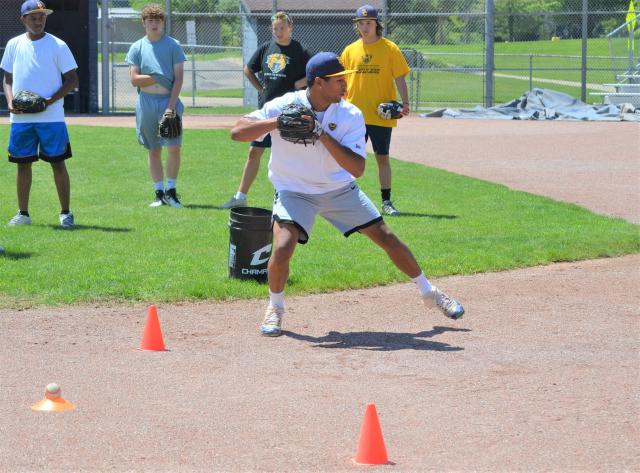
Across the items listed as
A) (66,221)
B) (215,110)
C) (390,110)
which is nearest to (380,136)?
(390,110)

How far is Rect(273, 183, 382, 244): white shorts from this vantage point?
7.39m

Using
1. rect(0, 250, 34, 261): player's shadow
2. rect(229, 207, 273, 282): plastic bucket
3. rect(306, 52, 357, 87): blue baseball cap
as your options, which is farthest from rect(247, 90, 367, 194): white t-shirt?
rect(0, 250, 34, 261): player's shadow

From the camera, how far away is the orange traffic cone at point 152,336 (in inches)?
274

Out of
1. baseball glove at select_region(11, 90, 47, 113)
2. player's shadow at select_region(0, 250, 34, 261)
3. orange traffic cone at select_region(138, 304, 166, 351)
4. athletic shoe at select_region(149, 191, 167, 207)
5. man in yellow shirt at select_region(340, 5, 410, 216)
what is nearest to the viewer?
orange traffic cone at select_region(138, 304, 166, 351)

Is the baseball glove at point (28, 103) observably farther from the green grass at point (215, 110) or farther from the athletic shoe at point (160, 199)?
the green grass at point (215, 110)

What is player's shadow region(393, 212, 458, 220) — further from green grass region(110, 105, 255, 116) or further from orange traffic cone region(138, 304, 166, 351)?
green grass region(110, 105, 255, 116)

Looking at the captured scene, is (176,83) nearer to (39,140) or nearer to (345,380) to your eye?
(39,140)

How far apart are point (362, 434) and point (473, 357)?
217cm

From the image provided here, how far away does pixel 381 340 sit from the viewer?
740 centimetres

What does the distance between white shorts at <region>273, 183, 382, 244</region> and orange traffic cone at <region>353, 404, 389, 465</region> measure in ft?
8.79

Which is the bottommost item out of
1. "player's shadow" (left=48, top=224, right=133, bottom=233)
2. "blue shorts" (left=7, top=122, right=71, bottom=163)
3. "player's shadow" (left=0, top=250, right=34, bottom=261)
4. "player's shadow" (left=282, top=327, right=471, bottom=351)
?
"player's shadow" (left=282, top=327, right=471, bottom=351)

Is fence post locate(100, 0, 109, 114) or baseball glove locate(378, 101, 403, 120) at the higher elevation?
fence post locate(100, 0, 109, 114)

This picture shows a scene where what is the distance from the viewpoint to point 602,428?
5441mm

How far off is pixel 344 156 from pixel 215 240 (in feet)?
12.8
